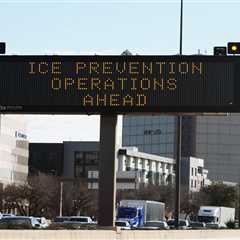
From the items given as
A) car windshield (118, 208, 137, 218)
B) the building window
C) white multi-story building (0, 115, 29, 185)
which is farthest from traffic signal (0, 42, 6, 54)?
the building window

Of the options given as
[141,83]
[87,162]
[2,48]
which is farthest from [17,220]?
[87,162]

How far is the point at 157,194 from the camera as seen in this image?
124 m

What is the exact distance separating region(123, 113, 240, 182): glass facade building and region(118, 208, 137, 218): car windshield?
107m

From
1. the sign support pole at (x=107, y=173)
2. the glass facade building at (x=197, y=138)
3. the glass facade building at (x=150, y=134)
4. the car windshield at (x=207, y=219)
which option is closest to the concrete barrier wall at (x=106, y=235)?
the sign support pole at (x=107, y=173)

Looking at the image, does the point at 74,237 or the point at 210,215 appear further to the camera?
the point at 210,215

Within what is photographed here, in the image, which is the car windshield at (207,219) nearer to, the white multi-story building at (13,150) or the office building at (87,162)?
the white multi-story building at (13,150)

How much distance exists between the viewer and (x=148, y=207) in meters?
75.5

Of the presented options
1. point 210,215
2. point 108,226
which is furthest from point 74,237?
point 210,215

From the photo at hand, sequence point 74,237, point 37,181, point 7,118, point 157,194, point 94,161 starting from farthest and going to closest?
point 94,161 < point 7,118 < point 157,194 < point 37,181 < point 74,237

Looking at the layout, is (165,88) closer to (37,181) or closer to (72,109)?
(72,109)

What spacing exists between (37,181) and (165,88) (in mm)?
83674

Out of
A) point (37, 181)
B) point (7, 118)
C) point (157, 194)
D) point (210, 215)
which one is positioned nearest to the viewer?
point (210, 215)

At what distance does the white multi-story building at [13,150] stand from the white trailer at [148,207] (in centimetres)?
7129

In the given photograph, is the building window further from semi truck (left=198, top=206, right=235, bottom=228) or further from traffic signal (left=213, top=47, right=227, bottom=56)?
traffic signal (left=213, top=47, right=227, bottom=56)
